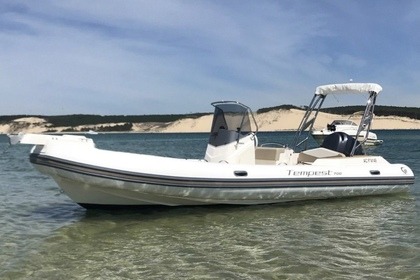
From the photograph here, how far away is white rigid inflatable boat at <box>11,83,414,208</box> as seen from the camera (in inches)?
304

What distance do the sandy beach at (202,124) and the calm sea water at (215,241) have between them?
125 m

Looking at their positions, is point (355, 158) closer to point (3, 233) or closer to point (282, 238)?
point (282, 238)

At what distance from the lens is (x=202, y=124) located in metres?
155

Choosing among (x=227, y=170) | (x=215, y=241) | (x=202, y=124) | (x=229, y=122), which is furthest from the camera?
(x=202, y=124)

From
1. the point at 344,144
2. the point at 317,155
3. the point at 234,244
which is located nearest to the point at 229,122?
the point at 317,155

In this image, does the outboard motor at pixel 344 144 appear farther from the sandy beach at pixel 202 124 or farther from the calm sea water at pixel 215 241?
the sandy beach at pixel 202 124

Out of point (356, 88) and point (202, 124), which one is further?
point (202, 124)

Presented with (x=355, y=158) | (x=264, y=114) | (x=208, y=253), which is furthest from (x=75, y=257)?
(x=264, y=114)

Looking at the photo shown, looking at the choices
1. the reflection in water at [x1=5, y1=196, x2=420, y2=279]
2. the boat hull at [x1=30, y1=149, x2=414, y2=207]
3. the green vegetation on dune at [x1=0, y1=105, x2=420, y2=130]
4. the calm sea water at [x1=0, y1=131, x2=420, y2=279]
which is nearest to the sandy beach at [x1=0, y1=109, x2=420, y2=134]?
the green vegetation on dune at [x1=0, y1=105, x2=420, y2=130]

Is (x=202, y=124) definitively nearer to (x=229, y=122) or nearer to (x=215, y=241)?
(x=229, y=122)

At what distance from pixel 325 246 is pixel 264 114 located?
14806 cm

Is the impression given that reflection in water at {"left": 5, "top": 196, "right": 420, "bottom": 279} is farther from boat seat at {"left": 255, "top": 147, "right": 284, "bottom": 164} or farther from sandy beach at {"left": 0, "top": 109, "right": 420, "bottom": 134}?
sandy beach at {"left": 0, "top": 109, "right": 420, "bottom": 134}

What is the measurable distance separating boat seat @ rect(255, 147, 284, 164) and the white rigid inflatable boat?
0.07ft

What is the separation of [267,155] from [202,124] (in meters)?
144
